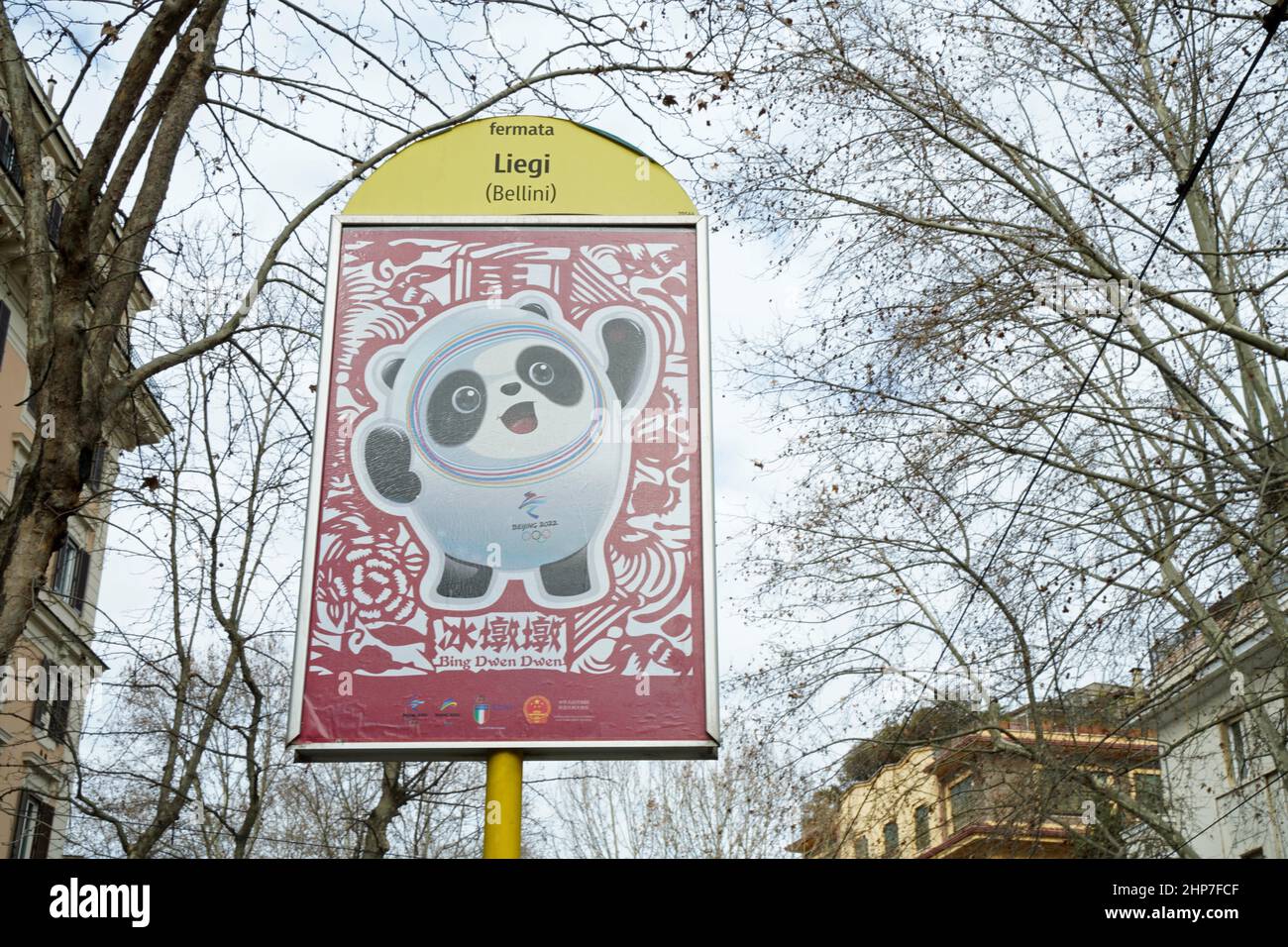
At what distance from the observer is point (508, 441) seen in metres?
4.71

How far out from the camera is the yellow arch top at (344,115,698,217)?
5.12m

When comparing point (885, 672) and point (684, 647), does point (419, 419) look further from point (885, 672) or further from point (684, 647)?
point (885, 672)

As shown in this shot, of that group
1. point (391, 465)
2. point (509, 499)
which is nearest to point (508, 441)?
point (509, 499)

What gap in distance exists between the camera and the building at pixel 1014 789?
38.5 feet

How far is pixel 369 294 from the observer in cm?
496

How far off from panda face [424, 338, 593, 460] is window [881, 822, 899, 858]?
11061mm

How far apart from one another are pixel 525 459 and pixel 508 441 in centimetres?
8

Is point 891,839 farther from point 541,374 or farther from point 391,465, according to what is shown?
point 391,465

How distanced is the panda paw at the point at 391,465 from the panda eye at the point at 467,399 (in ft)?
0.68

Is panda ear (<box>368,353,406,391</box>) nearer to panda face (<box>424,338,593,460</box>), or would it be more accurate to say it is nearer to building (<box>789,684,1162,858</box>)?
panda face (<box>424,338,593,460</box>)

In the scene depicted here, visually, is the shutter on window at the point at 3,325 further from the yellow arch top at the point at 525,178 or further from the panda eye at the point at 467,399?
the panda eye at the point at 467,399

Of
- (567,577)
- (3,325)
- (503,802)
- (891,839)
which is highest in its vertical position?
(3,325)

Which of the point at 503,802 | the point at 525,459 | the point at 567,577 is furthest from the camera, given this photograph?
the point at 525,459
